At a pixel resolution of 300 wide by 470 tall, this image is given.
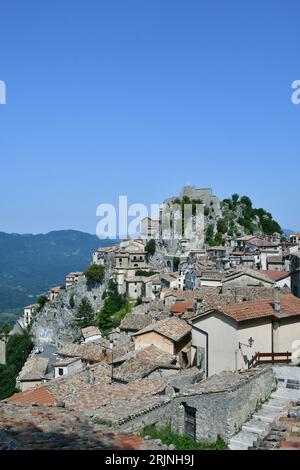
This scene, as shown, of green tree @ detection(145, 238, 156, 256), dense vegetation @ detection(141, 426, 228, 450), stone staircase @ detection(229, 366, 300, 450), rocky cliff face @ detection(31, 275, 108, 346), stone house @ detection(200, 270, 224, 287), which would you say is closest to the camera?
stone staircase @ detection(229, 366, 300, 450)

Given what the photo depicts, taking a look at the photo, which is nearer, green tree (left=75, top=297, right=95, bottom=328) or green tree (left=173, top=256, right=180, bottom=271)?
green tree (left=75, top=297, right=95, bottom=328)

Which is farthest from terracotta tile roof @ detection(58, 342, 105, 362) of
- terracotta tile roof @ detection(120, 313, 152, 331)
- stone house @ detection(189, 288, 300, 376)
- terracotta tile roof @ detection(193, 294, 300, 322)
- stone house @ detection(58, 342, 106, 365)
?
terracotta tile roof @ detection(193, 294, 300, 322)

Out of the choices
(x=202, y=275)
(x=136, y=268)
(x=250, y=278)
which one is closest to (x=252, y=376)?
(x=250, y=278)

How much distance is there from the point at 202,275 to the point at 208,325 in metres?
35.5

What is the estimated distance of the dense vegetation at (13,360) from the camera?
54.6m

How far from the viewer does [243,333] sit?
19172 millimetres

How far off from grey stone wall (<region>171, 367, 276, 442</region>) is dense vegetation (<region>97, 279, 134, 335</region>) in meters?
44.4

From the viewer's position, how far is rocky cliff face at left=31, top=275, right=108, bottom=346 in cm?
7619

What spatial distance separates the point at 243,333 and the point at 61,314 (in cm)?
6236

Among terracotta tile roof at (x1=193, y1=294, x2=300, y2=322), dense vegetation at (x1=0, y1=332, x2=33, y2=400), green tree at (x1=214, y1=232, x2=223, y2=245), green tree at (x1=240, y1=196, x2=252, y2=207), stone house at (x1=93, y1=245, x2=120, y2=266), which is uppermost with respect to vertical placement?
green tree at (x1=240, y1=196, x2=252, y2=207)

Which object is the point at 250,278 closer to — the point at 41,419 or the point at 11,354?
the point at 41,419

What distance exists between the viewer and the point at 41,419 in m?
10.3

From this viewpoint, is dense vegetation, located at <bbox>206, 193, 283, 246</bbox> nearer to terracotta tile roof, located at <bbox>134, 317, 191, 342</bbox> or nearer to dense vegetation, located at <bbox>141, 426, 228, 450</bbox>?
terracotta tile roof, located at <bbox>134, 317, 191, 342</bbox>

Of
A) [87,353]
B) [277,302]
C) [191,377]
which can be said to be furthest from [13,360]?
[277,302]
